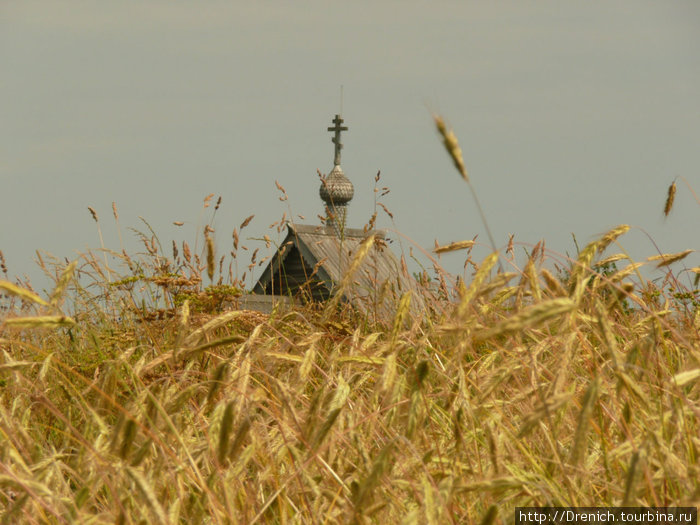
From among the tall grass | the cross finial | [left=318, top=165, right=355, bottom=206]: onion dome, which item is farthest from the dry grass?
[left=318, top=165, right=355, bottom=206]: onion dome

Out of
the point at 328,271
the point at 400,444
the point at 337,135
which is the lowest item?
the point at 400,444

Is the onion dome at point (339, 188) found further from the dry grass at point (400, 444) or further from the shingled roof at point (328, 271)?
the dry grass at point (400, 444)

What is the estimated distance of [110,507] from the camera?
2.37 meters

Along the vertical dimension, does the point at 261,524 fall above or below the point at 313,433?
below

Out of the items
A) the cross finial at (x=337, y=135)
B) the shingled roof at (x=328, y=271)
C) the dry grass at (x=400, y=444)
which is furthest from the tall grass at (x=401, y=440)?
the cross finial at (x=337, y=135)

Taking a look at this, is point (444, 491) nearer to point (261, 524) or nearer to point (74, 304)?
point (261, 524)

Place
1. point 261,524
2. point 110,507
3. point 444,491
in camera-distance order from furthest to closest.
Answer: point 110,507 → point 261,524 → point 444,491

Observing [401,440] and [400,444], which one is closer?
[401,440]

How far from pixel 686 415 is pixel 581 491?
38 centimetres

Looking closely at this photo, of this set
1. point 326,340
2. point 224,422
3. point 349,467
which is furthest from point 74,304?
point 224,422

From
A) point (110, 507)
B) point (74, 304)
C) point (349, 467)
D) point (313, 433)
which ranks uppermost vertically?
point (74, 304)

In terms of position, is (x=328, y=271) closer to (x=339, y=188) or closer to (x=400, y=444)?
(x=400, y=444)

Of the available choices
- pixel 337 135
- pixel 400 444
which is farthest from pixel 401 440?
pixel 337 135

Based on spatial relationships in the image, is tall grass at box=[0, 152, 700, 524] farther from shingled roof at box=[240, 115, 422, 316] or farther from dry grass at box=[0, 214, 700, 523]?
shingled roof at box=[240, 115, 422, 316]
